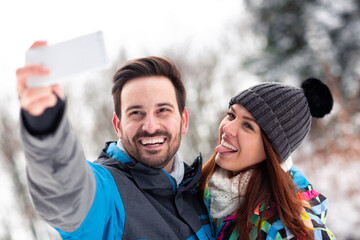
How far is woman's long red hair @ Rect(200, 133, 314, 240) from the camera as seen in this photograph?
1.86 meters

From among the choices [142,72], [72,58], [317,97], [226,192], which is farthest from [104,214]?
[317,97]

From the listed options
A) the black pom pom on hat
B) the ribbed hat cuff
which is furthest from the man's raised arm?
the black pom pom on hat

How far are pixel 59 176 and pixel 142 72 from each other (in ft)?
3.21

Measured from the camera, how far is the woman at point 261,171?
193 cm

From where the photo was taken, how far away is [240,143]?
6.93 feet

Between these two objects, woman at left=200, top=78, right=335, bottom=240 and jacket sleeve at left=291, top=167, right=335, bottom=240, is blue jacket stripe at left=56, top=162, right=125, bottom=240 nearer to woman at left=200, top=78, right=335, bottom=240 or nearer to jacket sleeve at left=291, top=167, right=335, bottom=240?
woman at left=200, top=78, right=335, bottom=240

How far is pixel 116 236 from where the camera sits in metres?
1.44

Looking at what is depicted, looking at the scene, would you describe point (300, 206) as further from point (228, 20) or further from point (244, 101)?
point (228, 20)

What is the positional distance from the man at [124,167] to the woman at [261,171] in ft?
0.54

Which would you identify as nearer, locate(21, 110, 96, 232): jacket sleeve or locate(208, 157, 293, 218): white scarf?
locate(21, 110, 96, 232): jacket sleeve

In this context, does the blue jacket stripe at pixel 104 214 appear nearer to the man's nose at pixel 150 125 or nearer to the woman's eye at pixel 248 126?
the man's nose at pixel 150 125

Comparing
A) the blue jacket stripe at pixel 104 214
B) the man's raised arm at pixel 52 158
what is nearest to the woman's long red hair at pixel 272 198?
the blue jacket stripe at pixel 104 214

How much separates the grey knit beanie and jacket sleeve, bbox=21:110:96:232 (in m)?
1.20

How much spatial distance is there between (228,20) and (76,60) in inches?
429
